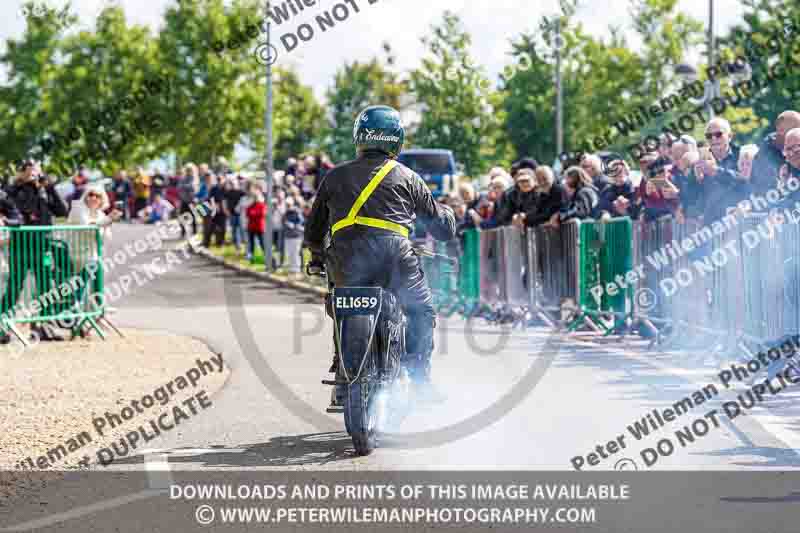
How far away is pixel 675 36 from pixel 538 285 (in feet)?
139

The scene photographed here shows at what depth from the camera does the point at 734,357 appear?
470 inches

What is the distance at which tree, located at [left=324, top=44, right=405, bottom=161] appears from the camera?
78375 mm

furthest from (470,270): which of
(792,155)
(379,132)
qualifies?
(379,132)

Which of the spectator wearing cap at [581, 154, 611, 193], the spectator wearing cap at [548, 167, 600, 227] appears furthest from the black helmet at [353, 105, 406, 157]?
the spectator wearing cap at [581, 154, 611, 193]

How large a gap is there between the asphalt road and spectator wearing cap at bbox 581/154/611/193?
176 centimetres

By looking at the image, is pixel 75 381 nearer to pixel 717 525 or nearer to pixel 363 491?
pixel 363 491

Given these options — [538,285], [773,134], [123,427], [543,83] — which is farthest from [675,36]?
[123,427]

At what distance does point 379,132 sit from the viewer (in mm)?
8148

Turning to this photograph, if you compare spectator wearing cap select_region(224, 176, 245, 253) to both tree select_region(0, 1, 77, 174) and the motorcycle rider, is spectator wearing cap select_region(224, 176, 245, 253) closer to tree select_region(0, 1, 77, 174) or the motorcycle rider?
the motorcycle rider

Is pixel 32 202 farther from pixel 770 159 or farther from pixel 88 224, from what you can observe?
pixel 770 159

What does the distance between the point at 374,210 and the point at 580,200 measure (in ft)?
26.1

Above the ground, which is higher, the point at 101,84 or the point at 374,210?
the point at 101,84

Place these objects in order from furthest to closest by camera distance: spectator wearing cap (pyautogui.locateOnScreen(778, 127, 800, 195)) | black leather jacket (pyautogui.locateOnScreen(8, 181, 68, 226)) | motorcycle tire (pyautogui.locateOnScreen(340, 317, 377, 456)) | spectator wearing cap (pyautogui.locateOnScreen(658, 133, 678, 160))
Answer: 1. black leather jacket (pyautogui.locateOnScreen(8, 181, 68, 226))
2. spectator wearing cap (pyautogui.locateOnScreen(658, 133, 678, 160))
3. spectator wearing cap (pyautogui.locateOnScreen(778, 127, 800, 195))
4. motorcycle tire (pyautogui.locateOnScreen(340, 317, 377, 456))

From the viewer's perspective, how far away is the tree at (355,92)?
3086 inches
